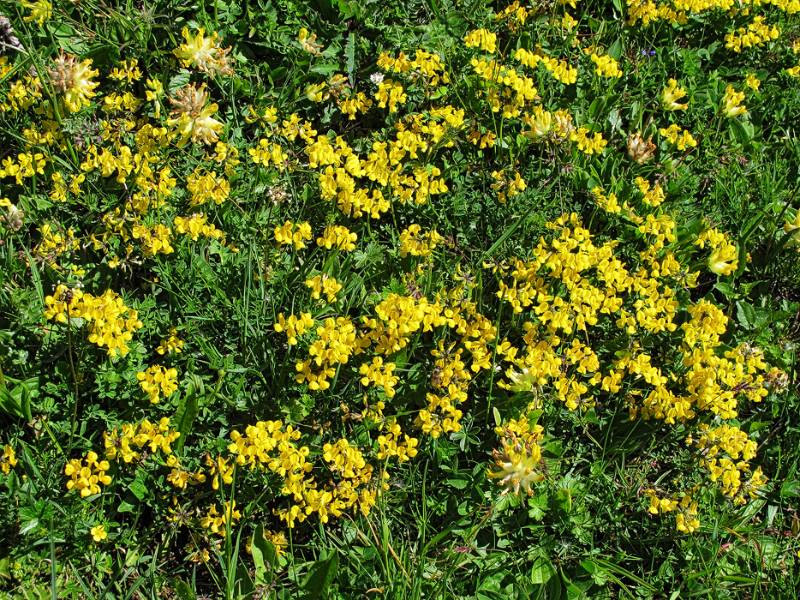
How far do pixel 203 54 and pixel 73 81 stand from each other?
1.86 feet

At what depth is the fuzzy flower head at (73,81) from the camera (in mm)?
3416

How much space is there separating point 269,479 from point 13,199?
171 cm

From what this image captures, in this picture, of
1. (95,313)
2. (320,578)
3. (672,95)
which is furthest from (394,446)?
(672,95)

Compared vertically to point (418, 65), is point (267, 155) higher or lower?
lower

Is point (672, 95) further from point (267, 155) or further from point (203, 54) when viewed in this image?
point (203, 54)

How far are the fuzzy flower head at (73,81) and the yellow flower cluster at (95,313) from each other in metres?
0.96

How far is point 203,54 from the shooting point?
3.60 metres

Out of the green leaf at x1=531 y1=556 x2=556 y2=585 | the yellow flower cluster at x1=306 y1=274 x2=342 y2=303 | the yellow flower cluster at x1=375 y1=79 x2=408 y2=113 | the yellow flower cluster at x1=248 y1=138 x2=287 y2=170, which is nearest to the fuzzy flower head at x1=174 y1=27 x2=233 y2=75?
the yellow flower cluster at x1=248 y1=138 x2=287 y2=170

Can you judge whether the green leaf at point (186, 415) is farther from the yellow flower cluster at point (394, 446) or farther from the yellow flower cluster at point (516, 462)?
the yellow flower cluster at point (516, 462)

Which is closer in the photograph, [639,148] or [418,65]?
[418,65]

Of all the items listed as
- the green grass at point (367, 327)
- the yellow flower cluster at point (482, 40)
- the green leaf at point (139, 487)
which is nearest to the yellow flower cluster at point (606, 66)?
the green grass at point (367, 327)

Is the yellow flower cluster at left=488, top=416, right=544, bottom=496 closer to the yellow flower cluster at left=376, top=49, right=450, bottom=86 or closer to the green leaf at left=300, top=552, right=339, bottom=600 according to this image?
the green leaf at left=300, top=552, right=339, bottom=600

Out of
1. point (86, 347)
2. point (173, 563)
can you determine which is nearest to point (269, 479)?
point (173, 563)

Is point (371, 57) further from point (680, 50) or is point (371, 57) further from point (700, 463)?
point (700, 463)
